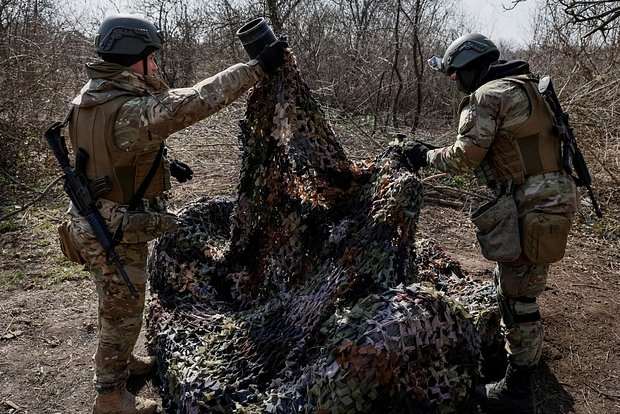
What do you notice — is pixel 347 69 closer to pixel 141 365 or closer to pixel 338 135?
pixel 338 135

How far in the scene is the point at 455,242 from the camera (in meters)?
6.09

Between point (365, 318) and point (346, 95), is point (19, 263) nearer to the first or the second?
point (365, 318)

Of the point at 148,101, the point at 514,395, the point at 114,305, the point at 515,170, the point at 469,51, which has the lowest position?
the point at 514,395

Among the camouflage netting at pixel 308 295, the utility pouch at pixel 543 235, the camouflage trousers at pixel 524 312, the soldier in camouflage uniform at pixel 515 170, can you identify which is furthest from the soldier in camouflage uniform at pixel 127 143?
the camouflage trousers at pixel 524 312

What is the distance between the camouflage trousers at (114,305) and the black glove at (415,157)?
160 centimetres

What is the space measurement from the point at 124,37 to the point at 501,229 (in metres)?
2.27

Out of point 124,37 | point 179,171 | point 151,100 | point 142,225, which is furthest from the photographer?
Result: point 179,171

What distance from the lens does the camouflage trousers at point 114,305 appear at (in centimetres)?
298

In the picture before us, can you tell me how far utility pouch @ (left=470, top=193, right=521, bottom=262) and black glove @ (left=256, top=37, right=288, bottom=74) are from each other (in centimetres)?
146

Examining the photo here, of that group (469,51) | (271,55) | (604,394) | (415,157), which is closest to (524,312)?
(604,394)

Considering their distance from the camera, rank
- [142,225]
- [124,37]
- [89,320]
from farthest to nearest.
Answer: [89,320] → [142,225] → [124,37]

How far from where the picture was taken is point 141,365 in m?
3.56

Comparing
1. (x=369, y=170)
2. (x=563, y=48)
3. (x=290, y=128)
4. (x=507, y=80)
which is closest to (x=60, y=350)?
(x=290, y=128)

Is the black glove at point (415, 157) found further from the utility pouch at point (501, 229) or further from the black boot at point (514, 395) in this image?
the black boot at point (514, 395)
